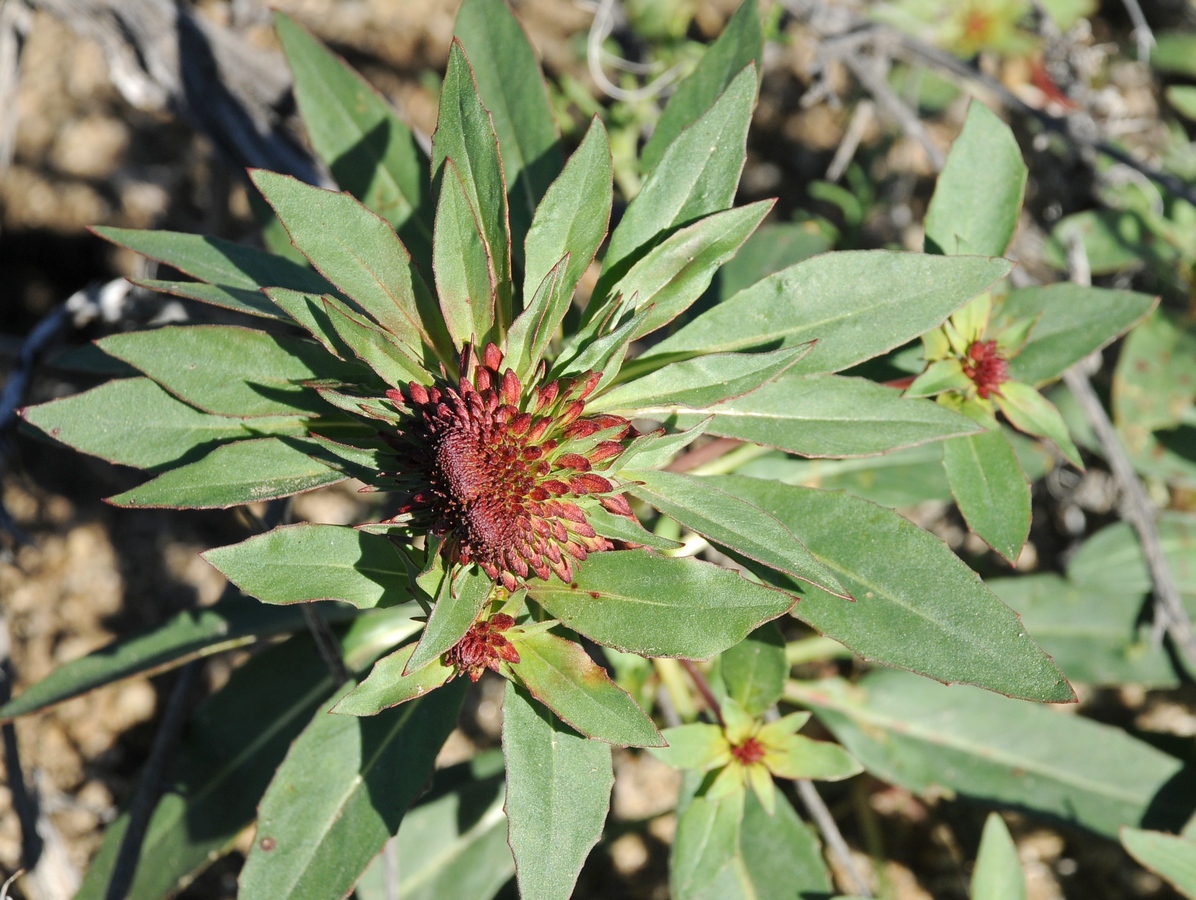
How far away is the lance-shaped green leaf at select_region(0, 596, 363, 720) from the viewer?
1.90m

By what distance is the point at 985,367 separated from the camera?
1.67 m

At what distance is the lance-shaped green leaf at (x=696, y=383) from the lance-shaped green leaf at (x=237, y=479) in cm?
46

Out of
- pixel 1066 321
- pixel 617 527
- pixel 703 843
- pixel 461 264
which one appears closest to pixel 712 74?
pixel 461 264

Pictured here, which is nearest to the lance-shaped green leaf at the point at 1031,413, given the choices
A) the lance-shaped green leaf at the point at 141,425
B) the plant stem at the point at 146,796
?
the lance-shaped green leaf at the point at 141,425

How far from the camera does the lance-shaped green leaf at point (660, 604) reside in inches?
49.3

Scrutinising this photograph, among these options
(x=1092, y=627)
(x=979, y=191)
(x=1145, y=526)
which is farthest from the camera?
(x=1092, y=627)

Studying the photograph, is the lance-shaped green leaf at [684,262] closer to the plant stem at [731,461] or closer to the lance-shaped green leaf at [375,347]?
the lance-shaped green leaf at [375,347]

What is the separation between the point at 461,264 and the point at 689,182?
408 mm

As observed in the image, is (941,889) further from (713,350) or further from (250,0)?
(250,0)

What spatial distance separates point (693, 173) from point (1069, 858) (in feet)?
7.50

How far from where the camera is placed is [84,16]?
2.30 meters

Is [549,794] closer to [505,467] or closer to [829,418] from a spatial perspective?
[505,467]

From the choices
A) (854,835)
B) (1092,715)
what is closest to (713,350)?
(854,835)

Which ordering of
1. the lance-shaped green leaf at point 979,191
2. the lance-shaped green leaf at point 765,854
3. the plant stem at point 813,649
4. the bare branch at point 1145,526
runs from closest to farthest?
the lance-shaped green leaf at point 979,191 → the lance-shaped green leaf at point 765,854 → the bare branch at point 1145,526 → the plant stem at point 813,649
